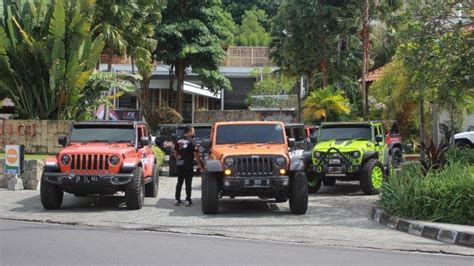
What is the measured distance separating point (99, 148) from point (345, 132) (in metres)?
7.63

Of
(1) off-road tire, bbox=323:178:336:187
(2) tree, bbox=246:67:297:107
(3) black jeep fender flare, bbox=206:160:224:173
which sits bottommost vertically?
(1) off-road tire, bbox=323:178:336:187

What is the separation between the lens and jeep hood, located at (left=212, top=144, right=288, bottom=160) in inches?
517

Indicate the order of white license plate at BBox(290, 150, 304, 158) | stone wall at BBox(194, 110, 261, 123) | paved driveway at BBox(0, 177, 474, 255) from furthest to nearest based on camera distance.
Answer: stone wall at BBox(194, 110, 261, 123) → white license plate at BBox(290, 150, 304, 158) → paved driveway at BBox(0, 177, 474, 255)

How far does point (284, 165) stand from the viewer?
13062 mm

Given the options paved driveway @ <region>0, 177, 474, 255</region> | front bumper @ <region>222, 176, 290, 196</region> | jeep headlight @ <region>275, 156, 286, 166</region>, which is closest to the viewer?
paved driveway @ <region>0, 177, 474, 255</region>

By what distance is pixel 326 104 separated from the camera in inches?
1219

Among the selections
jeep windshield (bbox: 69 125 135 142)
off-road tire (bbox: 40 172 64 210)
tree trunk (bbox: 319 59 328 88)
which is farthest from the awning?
off-road tire (bbox: 40 172 64 210)

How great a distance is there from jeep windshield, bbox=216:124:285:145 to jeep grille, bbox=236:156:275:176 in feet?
3.68

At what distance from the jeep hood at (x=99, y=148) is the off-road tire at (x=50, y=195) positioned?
793 mm

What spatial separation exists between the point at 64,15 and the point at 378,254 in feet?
59.3

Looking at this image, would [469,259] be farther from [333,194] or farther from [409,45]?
[333,194]

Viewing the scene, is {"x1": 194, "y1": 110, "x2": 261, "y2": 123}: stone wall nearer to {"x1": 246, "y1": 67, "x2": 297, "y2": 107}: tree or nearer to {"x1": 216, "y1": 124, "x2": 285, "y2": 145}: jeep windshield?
{"x1": 246, "y1": 67, "x2": 297, "y2": 107}: tree

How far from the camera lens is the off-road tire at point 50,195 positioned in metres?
13.7

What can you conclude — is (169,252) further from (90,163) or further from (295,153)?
(295,153)
